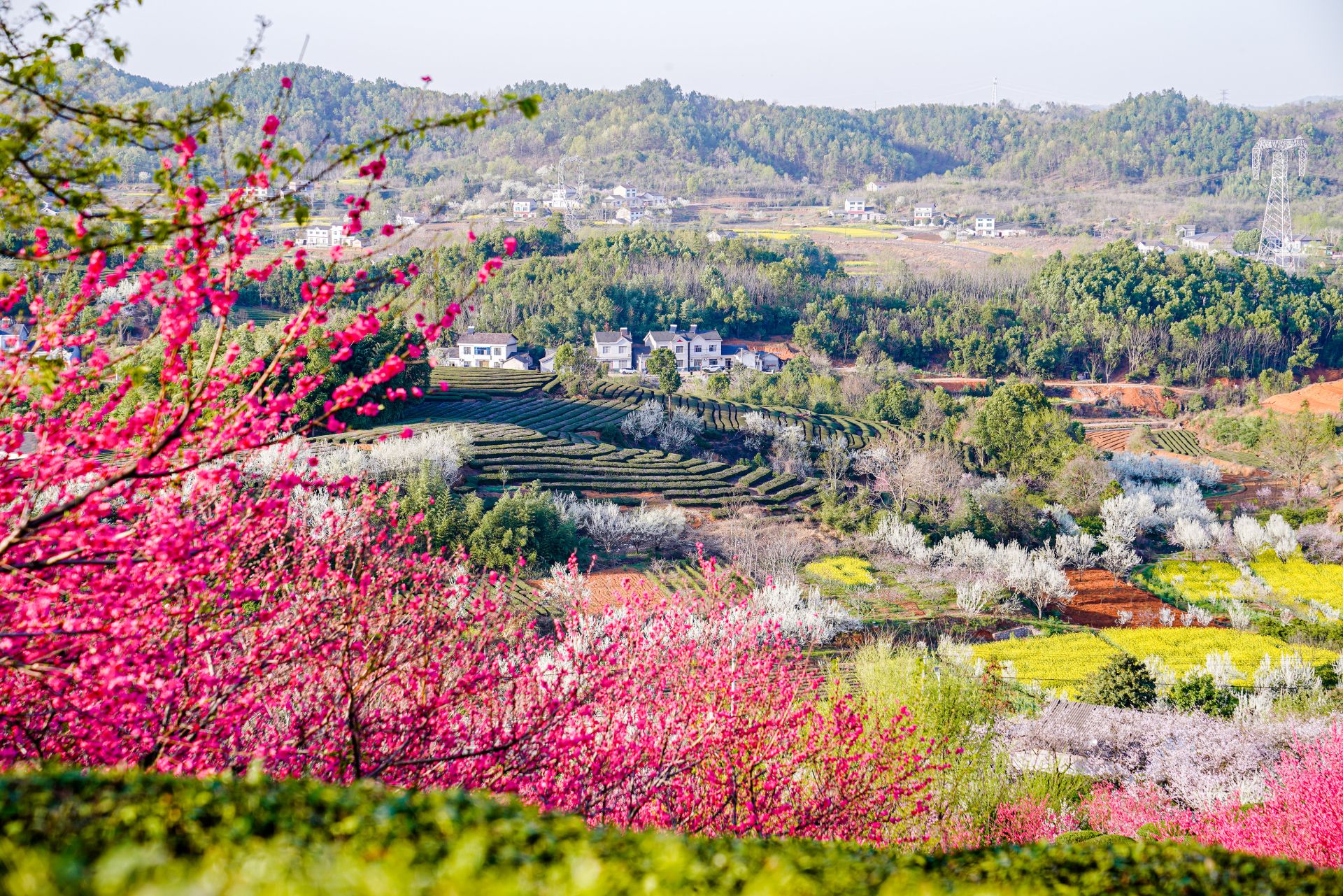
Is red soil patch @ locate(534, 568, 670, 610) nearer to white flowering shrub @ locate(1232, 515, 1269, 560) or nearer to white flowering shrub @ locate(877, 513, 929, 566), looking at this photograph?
white flowering shrub @ locate(877, 513, 929, 566)

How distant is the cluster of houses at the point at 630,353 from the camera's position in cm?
5328

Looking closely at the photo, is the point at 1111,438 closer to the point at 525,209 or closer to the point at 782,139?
the point at 525,209

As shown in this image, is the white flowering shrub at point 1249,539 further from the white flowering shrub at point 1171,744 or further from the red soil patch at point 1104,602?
the white flowering shrub at point 1171,744

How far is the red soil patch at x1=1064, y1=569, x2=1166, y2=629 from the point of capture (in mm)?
22125

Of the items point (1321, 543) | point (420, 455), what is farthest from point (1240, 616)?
point (420, 455)

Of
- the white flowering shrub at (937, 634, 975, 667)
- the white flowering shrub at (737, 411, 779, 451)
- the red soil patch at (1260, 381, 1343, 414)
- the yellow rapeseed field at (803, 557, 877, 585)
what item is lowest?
the yellow rapeseed field at (803, 557, 877, 585)

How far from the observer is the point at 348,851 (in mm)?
2246

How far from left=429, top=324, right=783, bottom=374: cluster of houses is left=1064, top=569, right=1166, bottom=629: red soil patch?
29.9 meters

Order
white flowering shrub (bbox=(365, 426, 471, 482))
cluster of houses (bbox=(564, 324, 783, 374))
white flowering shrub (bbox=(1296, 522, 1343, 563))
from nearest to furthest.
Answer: white flowering shrub (bbox=(365, 426, 471, 482)), white flowering shrub (bbox=(1296, 522, 1343, 563)), cluster of houses (bbox=(564, 324, 783, 374))

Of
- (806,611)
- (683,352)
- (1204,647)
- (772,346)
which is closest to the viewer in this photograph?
(806,611)

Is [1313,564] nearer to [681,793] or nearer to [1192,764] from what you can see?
[1192,764]

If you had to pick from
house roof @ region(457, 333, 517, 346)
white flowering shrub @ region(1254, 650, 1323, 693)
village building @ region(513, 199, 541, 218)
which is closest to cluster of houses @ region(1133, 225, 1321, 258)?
village building @ region(513, 199, 541, 218)

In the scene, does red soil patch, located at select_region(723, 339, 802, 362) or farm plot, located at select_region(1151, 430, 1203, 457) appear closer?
farm plot, located at select_region(1151, 430, 1203, 457)

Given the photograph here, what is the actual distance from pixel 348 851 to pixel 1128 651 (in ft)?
66.7
